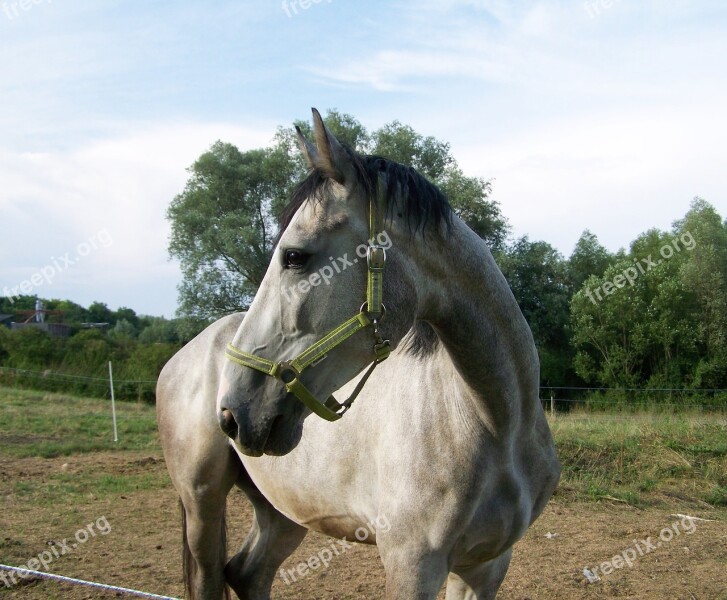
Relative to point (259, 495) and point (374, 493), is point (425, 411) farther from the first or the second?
point (259, 495)

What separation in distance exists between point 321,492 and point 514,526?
2.79ft

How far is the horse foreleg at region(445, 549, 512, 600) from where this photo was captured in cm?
261

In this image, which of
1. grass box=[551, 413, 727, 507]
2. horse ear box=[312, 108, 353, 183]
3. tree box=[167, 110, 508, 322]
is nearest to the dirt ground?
grass box=[551, 413, 727, 507]

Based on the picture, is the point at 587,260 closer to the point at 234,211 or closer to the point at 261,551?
the point at 234,211

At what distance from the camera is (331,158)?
1.89 metres

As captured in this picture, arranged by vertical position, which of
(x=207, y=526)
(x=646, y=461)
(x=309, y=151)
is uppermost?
(x=309, y=151)

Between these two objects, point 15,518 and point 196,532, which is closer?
point 196,532

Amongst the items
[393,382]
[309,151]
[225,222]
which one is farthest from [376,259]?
[225,222]

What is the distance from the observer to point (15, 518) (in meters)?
6.42

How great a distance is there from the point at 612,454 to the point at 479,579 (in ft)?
22.9

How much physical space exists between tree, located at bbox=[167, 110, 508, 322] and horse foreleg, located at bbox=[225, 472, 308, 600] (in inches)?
601

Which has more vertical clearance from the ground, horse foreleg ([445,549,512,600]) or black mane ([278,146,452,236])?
black mane ([278,146,452,236])

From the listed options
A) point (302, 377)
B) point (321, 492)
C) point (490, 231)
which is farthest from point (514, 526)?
point (490, 231)

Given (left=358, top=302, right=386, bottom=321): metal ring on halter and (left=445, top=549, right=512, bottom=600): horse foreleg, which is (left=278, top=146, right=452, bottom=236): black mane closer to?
(left=358, top=302, right=386, bottom=321): metal ring on halter
